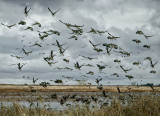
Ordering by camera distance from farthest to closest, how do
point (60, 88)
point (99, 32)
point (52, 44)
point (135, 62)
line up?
point (135, 62) < point (60, 88) < point (99, 32) < point (52, 44)

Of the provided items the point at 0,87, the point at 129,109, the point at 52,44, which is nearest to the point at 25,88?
the point at 0,87

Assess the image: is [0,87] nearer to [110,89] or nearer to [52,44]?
[52,44]

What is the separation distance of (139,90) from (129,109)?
→ 1627mm

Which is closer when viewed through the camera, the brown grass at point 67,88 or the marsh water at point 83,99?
the marsh water at point 83,99

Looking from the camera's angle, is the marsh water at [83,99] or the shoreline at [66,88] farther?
the shoreline at [66,88]

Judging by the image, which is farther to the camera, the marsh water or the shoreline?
the shoreline

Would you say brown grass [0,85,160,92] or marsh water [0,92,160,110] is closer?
marsh water [0,92,160,110]

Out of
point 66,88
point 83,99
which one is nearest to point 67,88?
point 66,88

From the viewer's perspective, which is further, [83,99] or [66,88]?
[66,88]

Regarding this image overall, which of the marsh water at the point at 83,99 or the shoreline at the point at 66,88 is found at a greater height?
the shoreline at the point at 66,88

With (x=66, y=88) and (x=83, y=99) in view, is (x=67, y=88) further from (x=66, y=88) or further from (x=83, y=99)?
(x=83, y=99)

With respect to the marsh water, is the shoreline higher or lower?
higher

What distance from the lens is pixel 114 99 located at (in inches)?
446

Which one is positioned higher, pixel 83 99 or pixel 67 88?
pixel 67 88
